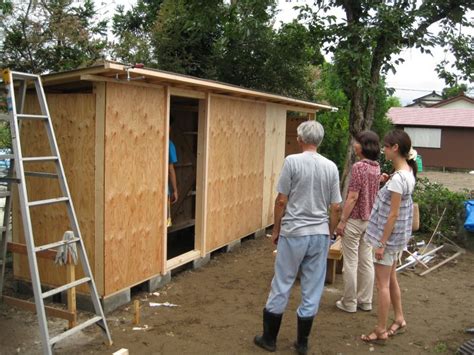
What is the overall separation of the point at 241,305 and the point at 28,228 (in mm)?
2568

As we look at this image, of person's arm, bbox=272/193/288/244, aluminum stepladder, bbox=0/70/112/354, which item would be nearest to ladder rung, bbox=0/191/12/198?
aluminum stepladder, bbox=0/70/112/354

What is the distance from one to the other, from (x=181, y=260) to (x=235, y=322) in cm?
164

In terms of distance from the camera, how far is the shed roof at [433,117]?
1145 inches

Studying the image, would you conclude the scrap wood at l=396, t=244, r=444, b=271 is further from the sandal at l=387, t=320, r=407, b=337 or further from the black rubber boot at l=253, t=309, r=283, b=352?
the black rubber boot at l=253, t=309, r=283, b=352

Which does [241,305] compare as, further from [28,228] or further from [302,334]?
[28,228]

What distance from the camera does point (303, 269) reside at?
3992 millimetres

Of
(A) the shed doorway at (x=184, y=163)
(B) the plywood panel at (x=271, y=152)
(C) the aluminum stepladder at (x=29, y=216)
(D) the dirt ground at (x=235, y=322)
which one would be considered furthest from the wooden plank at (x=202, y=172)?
(C) the aluminum stepladder at (x=29, y=216)

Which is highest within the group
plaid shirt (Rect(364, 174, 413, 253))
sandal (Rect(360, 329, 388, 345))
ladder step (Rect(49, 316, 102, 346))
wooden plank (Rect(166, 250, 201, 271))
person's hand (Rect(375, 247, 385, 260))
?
plaid shirt (Rect(364, 174, 413, 253))

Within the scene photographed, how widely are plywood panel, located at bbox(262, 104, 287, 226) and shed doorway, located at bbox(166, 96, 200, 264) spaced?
1358mm

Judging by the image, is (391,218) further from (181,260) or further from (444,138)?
(444,138)

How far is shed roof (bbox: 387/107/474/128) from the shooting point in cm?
2907

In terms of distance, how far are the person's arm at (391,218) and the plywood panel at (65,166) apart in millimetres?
2761

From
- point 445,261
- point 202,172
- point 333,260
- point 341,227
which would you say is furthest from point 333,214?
point 445,261

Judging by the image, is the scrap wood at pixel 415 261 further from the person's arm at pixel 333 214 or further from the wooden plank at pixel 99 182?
the wooden plank at pixel 99 182
